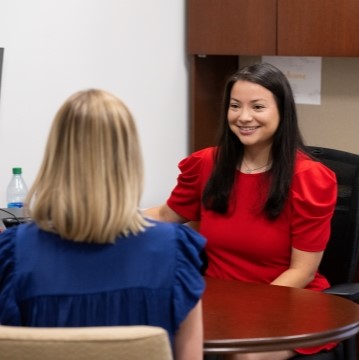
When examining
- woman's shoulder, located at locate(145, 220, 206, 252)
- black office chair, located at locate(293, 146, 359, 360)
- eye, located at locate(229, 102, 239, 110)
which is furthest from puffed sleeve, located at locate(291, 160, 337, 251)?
woman's shoulder, located at locate(145, 220, 206, 252)

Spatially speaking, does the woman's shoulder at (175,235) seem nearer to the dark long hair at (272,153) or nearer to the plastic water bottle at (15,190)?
the dark long hair at (272,153)

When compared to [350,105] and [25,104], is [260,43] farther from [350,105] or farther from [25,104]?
[25,104]

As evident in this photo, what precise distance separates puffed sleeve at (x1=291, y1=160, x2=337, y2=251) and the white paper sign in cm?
102

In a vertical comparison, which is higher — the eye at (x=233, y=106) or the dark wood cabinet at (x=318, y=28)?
the dark wood cabinet at (x=318, y=28)

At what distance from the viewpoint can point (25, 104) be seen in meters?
3.44

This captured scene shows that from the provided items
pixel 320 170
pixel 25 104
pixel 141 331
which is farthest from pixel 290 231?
pixel 25 104

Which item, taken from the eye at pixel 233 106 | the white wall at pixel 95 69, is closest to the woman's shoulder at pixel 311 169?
the eye at pixel 233 106

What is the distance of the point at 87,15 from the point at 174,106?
0.62 meters

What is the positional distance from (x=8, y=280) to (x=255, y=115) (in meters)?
1.19

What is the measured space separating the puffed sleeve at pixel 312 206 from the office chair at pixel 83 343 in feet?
3.71

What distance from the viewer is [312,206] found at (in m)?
2.53

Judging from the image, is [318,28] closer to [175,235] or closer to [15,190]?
[15,190]

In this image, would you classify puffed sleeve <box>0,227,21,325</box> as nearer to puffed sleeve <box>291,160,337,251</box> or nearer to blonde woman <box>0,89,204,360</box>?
blonde woman <box>0,89,204,360</box>

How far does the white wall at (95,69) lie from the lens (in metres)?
3.39
